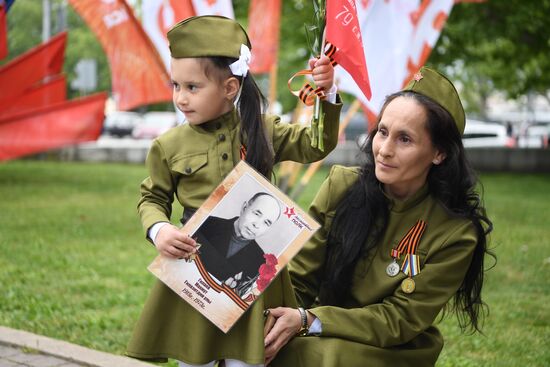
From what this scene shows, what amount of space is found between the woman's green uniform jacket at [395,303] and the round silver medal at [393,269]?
1 centimetres

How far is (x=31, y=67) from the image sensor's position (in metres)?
13.0

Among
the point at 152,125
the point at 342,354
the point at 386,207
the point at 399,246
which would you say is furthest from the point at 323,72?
the point at 152,125

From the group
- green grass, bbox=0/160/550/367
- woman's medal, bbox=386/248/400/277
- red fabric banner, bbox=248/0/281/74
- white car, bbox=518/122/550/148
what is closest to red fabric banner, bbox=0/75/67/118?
green grass, bbox=0/160/550/367

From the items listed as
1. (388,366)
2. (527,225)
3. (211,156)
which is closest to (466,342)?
(388,366)

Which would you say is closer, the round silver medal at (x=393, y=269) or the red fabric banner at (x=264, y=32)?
the round silver medal at (x=393, y=269)

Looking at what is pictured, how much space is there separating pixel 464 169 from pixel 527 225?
765 centimetres

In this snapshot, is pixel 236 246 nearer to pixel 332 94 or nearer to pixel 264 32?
pixel 332 94

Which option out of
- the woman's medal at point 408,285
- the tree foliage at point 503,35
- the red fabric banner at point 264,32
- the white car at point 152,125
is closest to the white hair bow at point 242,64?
the woman's medal at point 408,285

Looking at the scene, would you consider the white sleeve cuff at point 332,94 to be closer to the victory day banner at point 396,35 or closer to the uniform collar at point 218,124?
the uniform collar at point 218,124

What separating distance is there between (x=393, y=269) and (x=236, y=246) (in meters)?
0.55

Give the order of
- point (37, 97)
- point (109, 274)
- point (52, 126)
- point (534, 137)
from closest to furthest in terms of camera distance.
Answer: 1. point (109, 274)
2. point (52, 126)
3. point (37, 97)
4. point (534, 137)

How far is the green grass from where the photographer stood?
4949mm

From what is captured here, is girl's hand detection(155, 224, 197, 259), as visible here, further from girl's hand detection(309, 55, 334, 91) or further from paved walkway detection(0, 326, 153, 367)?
paved walkway detection(0, 326, 153, 367)

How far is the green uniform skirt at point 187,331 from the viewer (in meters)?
2.81
